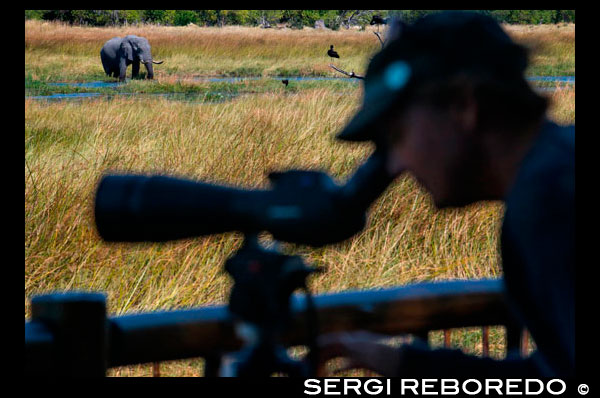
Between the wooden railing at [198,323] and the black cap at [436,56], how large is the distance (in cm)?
58

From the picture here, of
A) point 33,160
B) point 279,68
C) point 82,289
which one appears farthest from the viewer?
point 279,68

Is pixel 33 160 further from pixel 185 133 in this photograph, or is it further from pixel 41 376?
pixel 41 376

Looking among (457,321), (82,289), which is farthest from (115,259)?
(457,321)

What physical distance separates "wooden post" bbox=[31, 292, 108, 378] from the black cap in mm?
555

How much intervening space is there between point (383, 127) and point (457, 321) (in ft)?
2.65

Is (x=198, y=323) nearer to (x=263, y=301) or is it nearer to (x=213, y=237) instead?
(x=263, y=301)

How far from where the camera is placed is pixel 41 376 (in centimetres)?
131

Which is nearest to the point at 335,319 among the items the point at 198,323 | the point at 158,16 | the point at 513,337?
the point at 198,323

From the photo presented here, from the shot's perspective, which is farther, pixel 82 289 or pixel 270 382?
pixel 82 289

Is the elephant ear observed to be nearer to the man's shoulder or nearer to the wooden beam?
the wooden beam

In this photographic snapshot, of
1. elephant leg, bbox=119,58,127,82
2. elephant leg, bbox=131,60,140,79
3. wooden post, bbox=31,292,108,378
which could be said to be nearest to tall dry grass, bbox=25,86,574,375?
wooden post, bbox=31,292,108,378

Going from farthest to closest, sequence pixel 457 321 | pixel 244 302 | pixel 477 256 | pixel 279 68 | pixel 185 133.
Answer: pixel 279 68 < pixel 185 133 < pixel 477 256 < pixel 457 321 < pixel 244 302

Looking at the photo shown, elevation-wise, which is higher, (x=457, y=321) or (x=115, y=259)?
(x=457, y=321)

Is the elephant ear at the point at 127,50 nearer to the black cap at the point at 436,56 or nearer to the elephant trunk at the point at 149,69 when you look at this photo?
the elephant trunk at the point at 149,69
